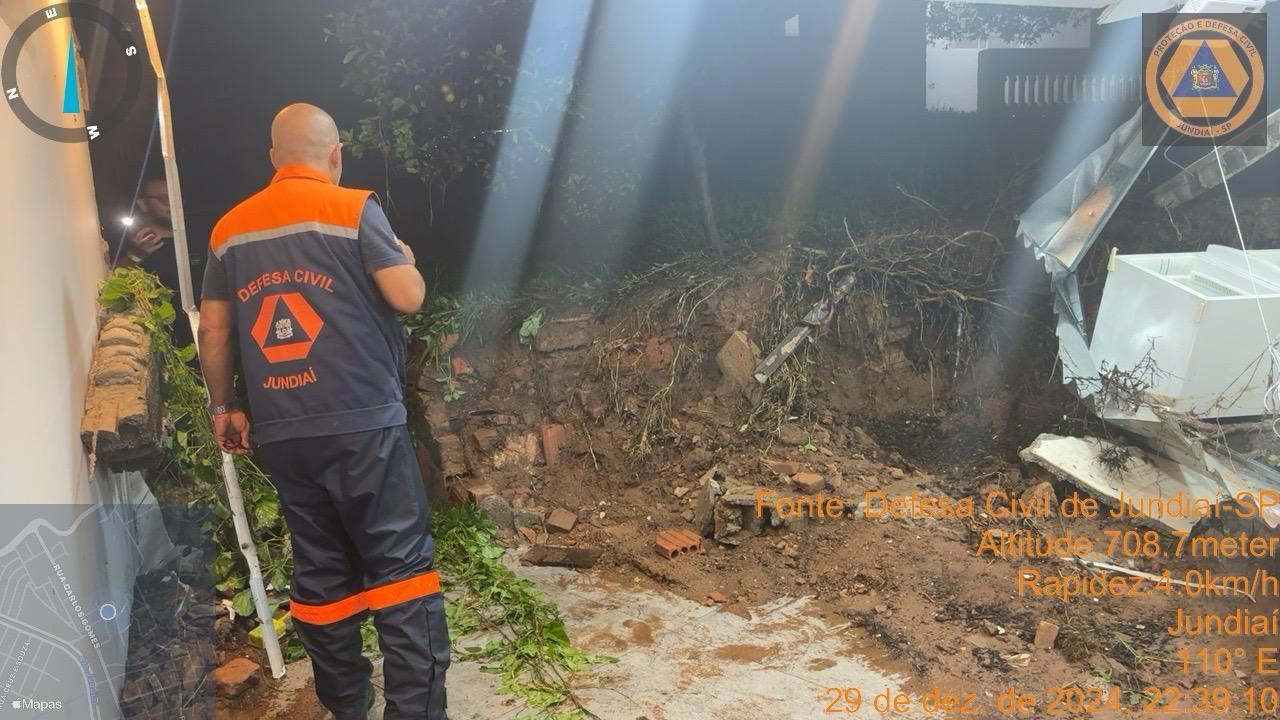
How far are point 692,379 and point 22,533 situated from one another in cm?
390

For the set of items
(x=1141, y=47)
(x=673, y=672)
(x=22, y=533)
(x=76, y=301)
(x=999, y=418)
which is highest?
(x=1141, y=47)

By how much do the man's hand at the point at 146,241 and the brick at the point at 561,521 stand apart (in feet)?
8.83

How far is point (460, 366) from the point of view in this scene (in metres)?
5.53

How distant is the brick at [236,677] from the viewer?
A: 10.7ft

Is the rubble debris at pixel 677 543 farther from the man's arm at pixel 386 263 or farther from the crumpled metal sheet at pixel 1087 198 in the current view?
the crumpled metal sheet at pixel 1087 198

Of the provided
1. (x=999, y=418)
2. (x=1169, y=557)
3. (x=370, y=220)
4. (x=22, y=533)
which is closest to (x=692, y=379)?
(x=999, y=418)

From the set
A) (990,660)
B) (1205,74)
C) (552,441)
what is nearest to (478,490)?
(552,441)

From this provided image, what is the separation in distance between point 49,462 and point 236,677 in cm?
128

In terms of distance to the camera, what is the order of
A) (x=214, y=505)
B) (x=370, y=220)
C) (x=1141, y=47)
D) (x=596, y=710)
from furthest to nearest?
(x=1141, y=47) < (x=214, y=505) < (x=596, y=710) < (x=370, y=220)

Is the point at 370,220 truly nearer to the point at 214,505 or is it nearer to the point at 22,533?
the point at 22,533

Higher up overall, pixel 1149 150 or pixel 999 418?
pixel 1149 150

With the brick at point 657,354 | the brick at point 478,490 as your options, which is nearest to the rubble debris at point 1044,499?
the brick at point 657,354

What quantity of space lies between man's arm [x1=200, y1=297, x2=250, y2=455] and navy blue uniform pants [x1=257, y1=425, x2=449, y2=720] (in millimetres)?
239

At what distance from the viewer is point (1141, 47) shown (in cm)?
507
